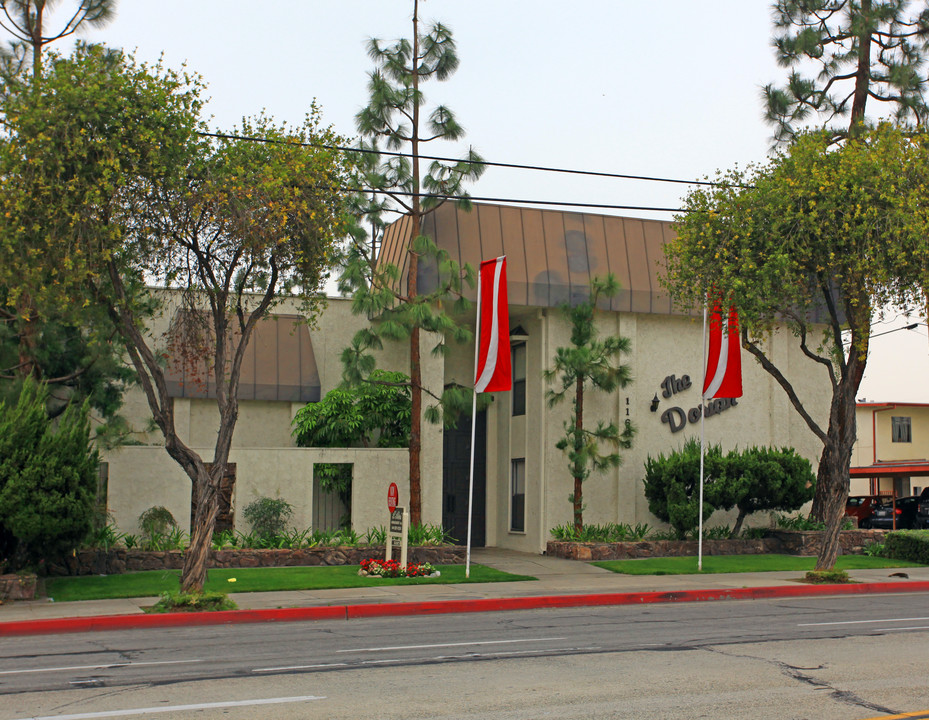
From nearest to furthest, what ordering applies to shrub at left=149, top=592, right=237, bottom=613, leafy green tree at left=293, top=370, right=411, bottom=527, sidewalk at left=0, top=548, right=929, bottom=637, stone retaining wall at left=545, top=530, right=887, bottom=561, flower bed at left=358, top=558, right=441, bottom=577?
sidewalk at left=0, top=548, right=929, bottom=637 → shrub at left=149, top=592, right=237, bottom=613 → flower bed at left=358, top=558, right=441, bottom=577 → leafy green tree at left=293, top=370, right=411, bottom=527 → stone retaining wall at left=545, top=530, right=887, bottom=561

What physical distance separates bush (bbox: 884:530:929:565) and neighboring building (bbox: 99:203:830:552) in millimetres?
3283

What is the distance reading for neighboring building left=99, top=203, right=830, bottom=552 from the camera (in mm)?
22781

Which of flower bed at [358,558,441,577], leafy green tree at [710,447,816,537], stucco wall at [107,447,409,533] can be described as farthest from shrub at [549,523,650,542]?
flower bed at [358,558,441,577]

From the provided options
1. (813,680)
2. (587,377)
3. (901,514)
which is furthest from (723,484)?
(901,514)

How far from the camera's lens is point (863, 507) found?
3641 cm

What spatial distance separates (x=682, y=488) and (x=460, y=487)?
19.6ft

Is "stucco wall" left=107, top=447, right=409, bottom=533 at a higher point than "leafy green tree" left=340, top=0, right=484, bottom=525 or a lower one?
lower

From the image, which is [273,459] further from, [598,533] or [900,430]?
[900,430]

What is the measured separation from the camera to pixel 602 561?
21.5 meters

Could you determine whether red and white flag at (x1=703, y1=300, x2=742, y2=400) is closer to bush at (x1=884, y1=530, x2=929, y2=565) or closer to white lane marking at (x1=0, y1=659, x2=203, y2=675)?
bush at (x1=884, y1=530, x2=929, y2=565)

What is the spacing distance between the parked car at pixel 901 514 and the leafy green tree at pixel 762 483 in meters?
11.7

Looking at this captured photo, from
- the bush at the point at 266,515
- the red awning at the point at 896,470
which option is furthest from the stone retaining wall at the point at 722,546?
the red awning at the point at 896,470

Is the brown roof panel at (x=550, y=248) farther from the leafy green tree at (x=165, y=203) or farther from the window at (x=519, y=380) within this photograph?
the leafy green tree at (x=165, y=203)

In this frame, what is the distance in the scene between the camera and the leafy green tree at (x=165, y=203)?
13.5 meters
